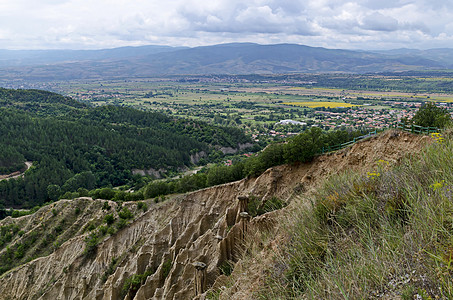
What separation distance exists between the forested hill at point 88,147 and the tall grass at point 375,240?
214ft

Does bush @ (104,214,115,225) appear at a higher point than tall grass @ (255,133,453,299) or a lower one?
lower

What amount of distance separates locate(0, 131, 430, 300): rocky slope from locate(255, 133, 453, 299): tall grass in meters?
10.5

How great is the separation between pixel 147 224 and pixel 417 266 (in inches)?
1105

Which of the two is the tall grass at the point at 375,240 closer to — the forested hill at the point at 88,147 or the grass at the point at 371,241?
the grass at the point at 371,241

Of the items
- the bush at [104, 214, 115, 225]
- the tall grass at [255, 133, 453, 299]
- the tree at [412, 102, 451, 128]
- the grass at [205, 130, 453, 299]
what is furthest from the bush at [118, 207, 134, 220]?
the tree at [412, 102, 451, 128]

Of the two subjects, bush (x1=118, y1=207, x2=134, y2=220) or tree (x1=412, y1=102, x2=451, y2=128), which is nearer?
tree (x1=412, y1=102, x2=451, y2=128)

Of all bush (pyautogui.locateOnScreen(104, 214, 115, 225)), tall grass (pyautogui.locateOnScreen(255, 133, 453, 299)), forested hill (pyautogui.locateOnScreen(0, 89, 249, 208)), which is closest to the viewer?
tall grass (pyautogui.locateOnScreen(255, 133, 453, 299))

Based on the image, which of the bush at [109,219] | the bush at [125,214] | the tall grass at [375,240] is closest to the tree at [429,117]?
the tall grass at [375,240]

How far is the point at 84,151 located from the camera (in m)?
81.2

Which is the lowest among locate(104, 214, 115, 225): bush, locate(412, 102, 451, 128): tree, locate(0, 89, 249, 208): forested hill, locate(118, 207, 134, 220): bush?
locate(0, 89, 249, 208): forested hill

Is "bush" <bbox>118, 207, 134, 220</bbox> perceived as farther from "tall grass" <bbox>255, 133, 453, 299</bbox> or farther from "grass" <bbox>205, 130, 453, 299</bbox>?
"tall grass" <bbox>255, 133, 453, 299</bbox>

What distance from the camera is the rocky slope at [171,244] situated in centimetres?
2162

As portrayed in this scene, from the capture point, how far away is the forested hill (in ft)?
214

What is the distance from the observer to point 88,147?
82375mm
